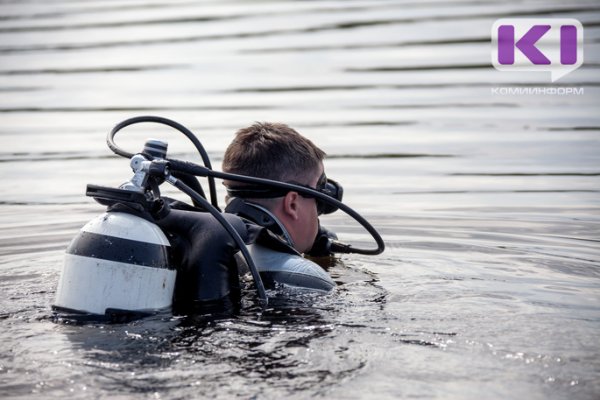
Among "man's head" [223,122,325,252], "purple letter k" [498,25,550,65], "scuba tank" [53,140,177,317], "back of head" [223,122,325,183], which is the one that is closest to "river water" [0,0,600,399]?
"scuba tank" [53,140,177,317]

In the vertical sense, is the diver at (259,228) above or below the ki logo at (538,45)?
below

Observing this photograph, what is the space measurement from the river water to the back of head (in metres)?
0.62

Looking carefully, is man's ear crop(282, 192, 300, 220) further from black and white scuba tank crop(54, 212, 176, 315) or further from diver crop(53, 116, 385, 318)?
black and white scuba tank crop(54, 212, 176, 315)

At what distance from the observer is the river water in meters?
3.80

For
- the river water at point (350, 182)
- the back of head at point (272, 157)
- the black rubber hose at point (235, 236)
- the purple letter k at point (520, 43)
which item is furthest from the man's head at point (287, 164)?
the purple letter k at point (520, 43)

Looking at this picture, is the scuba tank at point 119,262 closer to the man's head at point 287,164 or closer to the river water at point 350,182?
the river water at point 350,182

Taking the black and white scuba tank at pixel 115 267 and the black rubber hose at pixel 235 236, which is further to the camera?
the black rubber hose at pixel 235 236

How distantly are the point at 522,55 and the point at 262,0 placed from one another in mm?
6858

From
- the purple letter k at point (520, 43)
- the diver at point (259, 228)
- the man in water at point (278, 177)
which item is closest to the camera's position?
the diver at point (259, 228)

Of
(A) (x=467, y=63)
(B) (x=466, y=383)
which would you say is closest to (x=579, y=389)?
(B) (x=466, y=383)

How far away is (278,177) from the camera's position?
16.9 ft

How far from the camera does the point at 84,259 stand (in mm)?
4207

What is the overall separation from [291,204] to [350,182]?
3.32m

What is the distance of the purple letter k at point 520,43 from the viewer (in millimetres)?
12664
